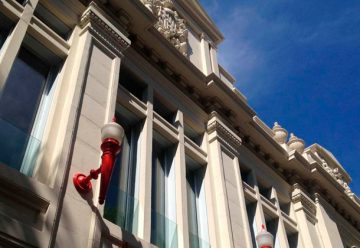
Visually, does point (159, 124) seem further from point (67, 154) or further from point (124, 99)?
point (67, 154)

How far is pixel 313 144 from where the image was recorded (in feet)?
86.9

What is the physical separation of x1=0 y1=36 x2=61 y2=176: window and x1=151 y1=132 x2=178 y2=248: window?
3848mm

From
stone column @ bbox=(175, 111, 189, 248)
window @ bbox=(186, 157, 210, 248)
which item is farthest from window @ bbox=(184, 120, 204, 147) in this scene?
window @ bbox=(186, 157, 210, 248)

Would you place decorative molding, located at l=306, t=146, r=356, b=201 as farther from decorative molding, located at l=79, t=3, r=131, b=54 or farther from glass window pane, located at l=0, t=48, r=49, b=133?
glass window pane, located at l=0, t=48, r=49, b=133

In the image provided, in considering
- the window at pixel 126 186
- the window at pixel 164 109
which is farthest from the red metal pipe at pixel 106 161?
the window at pixel 164 109

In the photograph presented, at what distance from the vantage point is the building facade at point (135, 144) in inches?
358

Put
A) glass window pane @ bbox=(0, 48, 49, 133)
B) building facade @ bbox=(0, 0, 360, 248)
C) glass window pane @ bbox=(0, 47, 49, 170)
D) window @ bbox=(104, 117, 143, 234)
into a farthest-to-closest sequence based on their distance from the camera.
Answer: window @ bbox=(104, 117, 143, 234) < glass window pane @ bbox=(0, 48, 49, 133) < glass window pane @ bbox=(0, 47, 49, 170) < building facade @ bbox=(0, 0, 360, 248)

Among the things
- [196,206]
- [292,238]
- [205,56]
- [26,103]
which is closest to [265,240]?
[196,206]

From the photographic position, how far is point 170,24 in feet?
64.5

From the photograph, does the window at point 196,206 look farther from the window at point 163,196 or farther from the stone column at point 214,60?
the stone column at point 214,60

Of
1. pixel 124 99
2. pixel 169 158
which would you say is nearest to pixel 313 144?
pixel 169 158

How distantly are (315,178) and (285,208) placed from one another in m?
2.74

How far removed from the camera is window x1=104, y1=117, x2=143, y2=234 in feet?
35.6

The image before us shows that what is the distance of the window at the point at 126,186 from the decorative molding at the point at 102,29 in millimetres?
2214
